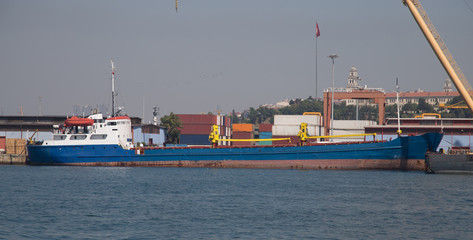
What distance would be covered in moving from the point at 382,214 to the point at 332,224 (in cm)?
443

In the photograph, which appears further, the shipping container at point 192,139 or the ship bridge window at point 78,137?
the shipping container at point 192,139

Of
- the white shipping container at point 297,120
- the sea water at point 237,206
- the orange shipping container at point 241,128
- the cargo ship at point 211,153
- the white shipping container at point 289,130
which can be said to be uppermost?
the white shipping container at point 297,120

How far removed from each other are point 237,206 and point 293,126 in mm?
56779

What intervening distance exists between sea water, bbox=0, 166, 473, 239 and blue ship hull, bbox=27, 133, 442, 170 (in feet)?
15.2

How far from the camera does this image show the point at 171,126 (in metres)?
100

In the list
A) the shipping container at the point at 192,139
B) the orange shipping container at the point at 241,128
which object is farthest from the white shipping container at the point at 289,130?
the orange shipping container at the point at 241,128

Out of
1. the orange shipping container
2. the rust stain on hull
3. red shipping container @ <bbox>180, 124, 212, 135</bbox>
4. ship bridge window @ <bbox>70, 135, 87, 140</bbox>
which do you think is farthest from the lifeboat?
the orange shipping container

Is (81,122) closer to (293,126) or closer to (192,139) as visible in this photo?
(293,126)

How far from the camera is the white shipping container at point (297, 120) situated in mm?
89938

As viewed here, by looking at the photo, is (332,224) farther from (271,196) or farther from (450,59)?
(450,59)

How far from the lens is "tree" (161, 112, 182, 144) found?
99.7 m

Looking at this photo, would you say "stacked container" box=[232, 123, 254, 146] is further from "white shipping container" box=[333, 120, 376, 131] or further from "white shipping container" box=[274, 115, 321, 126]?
"white shipping container" box=[333, 120, 376, 131]

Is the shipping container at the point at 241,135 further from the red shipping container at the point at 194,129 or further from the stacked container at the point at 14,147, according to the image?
the stacked container at the point at 14,147

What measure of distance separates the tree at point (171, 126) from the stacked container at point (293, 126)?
19172 millimetres
